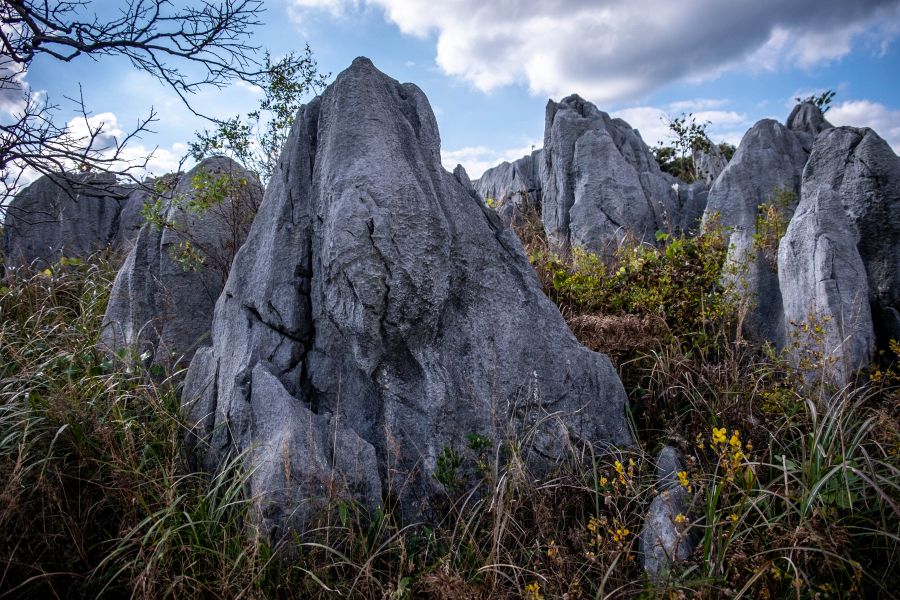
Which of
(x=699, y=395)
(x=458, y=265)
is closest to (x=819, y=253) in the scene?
(x=699, y=395)

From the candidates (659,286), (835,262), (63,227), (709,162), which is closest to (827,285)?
(835,262)

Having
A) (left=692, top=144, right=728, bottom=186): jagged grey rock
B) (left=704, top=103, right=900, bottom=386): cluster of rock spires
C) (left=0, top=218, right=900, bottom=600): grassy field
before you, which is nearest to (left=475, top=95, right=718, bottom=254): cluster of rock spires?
(left=704, top=103, right=900, bottom=386): cluster of rock spires

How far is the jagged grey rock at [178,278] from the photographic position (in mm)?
5207

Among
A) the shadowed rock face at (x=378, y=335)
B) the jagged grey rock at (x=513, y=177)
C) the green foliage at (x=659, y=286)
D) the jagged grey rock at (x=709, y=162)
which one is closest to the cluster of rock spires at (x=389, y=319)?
the shadowed rock face at (x=378, y=335)

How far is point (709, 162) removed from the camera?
21.3m

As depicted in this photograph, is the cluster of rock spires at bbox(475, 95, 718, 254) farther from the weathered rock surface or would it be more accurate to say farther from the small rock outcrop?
the weathered rock surface

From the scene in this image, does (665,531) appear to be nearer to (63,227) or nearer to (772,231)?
(772,231)

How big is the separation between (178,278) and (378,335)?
277 cm

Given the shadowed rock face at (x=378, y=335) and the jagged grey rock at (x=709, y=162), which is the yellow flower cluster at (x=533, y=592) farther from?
the jagged grey rock at (x=709, y=162)

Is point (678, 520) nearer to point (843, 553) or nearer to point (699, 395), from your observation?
point (843, 553)

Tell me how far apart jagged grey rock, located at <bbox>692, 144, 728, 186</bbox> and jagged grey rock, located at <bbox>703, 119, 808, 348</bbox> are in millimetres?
7877

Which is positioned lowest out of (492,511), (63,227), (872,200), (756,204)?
(492,511)

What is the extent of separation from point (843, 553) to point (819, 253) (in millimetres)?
3039

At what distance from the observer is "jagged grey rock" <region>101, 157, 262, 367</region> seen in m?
5.21
